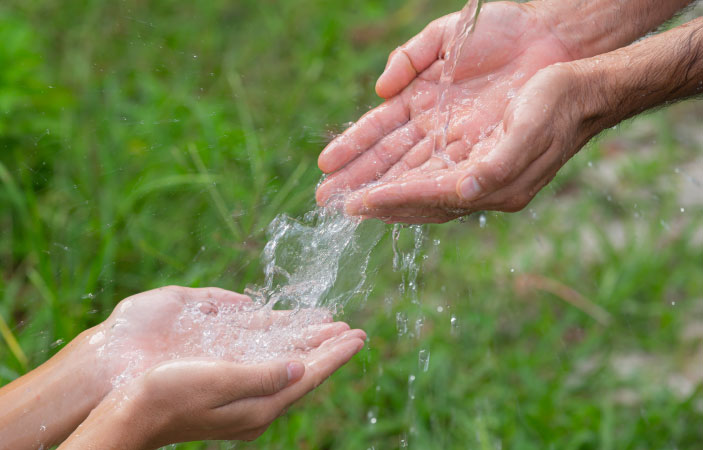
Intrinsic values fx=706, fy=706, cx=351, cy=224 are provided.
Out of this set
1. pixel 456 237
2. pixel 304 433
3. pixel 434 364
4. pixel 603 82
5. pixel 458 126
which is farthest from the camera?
pixel 456 237

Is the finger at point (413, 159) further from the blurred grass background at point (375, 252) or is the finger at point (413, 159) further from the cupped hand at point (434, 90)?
the blurred grass background at point (375, 252)

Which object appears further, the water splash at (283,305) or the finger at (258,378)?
the water splash at (283,305)

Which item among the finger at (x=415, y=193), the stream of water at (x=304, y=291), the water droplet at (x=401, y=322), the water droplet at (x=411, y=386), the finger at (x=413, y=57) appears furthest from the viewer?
the water droplet at (x=401, y=322)

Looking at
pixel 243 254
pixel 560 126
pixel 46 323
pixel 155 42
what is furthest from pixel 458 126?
pixel 155 42

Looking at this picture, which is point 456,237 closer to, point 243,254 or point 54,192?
point 243,254

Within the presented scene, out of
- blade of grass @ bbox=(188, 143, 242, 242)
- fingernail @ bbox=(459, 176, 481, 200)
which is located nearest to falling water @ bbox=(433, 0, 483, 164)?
fingernail @ bbox=(459, 176, 481, 200)

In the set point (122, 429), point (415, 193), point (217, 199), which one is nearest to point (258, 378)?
point (122, 429)

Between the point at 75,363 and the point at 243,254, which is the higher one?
the point at 75,363

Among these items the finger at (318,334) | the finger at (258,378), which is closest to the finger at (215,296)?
the finger at (318,334)
